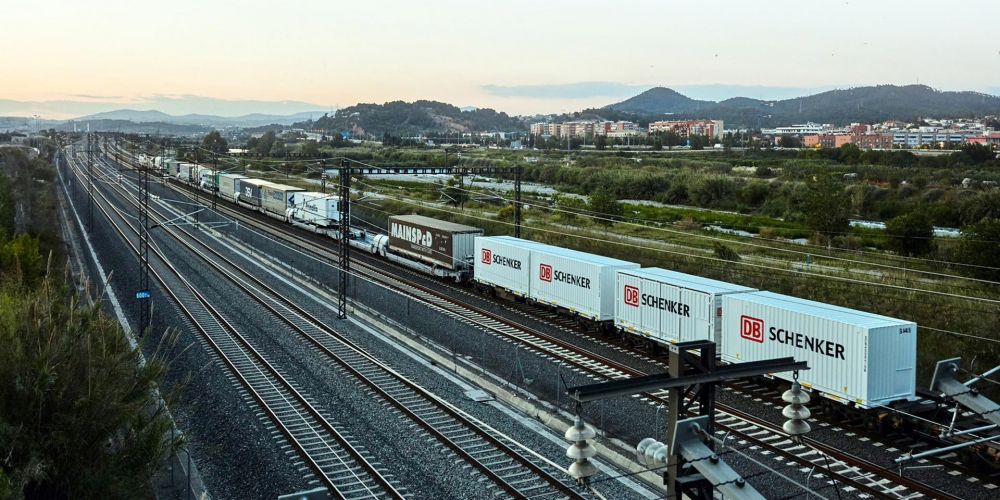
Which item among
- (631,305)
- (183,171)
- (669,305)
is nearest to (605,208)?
(631,305)

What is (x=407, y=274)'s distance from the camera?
137ft

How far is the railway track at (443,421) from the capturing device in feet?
51.3

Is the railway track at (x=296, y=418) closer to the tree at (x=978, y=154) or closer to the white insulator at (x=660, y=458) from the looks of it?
the white insulator at (x=660, y=458)

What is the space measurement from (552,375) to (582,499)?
26.1 ft

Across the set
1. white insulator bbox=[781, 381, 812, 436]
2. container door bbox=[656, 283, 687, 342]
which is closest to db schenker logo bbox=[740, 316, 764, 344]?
container door bbox=[656, 283, 687, 342]

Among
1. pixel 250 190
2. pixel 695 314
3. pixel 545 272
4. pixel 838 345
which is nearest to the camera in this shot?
pixel 838 345

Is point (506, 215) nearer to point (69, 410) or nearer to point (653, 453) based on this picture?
point (69, 410)

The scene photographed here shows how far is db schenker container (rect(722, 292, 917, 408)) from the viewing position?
1791 centimetres

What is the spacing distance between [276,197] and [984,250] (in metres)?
46.3

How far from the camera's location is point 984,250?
35.1 metres

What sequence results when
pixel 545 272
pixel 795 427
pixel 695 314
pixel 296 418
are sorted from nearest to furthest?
pixel 795 427, pixel 296 418, pixel 695 314, pixel 545 272

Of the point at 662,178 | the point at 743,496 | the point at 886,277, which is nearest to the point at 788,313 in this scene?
the point at 743,496

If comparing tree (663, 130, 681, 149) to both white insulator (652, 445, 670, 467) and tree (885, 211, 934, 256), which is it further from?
white insulator (652, 445, 670, 467)

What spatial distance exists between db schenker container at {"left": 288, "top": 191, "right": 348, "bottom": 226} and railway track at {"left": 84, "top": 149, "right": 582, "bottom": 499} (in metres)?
21.7
